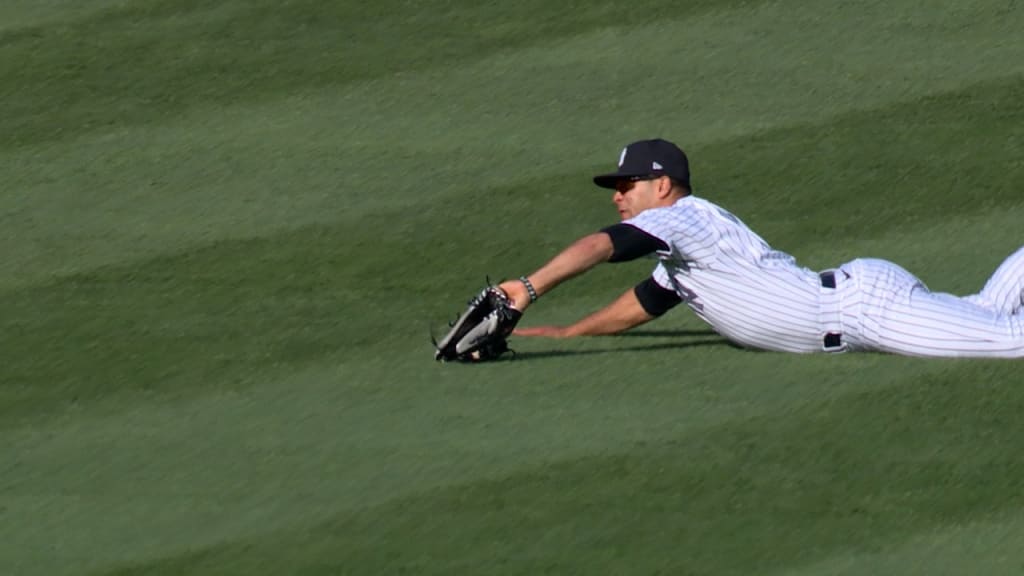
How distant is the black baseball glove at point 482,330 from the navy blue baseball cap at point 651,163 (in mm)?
671

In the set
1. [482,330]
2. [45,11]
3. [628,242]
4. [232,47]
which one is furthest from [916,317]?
[45,11]

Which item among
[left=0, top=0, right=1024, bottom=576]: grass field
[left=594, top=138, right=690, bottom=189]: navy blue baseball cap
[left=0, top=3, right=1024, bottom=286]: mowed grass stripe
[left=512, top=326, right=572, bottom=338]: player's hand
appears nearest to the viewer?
[left=0, top=0, right=1024, bottom=576]: grass field

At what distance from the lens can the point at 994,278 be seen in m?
6.81

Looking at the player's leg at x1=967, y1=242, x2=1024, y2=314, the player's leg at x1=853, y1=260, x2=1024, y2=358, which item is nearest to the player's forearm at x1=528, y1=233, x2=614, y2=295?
the player's leg at x1=853, y1=260, x2=1024, y2=358

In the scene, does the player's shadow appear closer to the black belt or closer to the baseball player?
the baseball player

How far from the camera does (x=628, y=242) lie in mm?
6336

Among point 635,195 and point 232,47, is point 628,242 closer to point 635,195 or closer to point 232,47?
point 635,195

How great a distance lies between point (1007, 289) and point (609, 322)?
4.67 ft

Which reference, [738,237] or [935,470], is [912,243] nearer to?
[738,237]

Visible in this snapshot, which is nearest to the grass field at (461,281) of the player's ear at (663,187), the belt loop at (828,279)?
the belt loop at (828,279)

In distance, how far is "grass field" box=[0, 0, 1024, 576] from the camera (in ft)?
17.8

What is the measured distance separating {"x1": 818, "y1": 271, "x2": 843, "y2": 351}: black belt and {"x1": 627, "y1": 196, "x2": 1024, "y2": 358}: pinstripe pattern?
0.02m

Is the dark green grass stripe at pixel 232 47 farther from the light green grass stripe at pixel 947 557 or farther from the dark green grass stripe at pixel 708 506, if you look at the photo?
the light green grass stripe at pixel 947 557

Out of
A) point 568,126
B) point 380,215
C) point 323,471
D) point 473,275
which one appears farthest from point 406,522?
point 568,126
